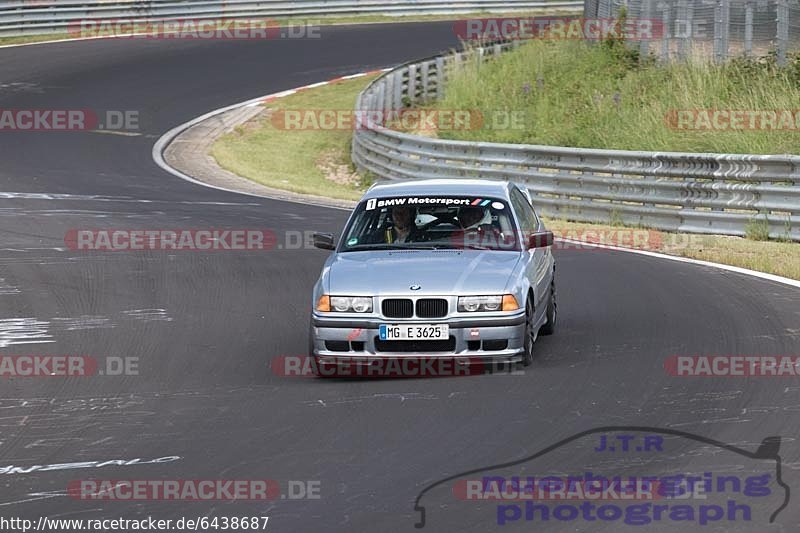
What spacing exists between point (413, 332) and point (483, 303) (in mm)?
558

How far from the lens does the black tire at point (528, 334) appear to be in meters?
9.91

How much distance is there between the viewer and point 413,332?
9.69 metres

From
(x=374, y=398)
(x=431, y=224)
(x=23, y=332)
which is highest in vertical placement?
(x=431, y=224)

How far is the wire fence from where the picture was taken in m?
24.8

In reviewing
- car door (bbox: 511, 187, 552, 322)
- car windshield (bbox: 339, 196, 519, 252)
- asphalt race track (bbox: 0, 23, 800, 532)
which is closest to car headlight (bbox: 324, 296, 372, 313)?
asphalt race track (bbox: 0, 23, 800, 532)

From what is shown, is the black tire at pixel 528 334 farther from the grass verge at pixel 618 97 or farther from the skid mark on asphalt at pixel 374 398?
the grass verge at pixel 618 97

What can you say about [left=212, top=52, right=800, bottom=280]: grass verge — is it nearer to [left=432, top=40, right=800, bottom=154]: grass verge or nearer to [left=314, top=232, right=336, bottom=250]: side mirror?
[left=432, top=40, right=800, bottom=154]: grass verge

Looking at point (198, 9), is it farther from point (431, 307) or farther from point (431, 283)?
point (431, 307)

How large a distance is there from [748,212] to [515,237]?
8632 mm

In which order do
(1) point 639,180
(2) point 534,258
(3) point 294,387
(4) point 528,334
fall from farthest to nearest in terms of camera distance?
(1) point 639,180 < (2) point 534,258 < (4) point 528,334 < (3) point 294,387

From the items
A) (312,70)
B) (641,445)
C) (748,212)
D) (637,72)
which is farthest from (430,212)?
(312,70)

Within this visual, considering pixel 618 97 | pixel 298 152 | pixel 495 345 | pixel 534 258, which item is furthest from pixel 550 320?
pixel 298 152

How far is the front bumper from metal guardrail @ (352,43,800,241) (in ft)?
27.2

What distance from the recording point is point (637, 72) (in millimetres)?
28281
